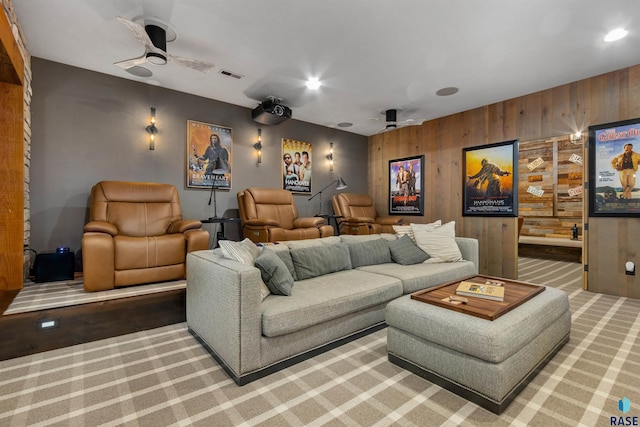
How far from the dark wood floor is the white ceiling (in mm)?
2438

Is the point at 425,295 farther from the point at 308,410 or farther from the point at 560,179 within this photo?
the point at 560,179

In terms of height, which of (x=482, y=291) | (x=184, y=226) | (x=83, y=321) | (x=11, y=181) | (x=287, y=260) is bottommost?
(x=83, y=321)

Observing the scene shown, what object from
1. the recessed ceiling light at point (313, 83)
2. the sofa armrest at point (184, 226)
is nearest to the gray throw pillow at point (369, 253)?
the sofa armrest at point (184, 226)

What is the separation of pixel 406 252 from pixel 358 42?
2184 millimetres

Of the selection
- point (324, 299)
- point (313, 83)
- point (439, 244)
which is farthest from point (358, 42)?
point (324, 299)

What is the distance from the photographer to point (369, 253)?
3.14 metres

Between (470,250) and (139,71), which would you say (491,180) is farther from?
(139,71)

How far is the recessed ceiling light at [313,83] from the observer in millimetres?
3783

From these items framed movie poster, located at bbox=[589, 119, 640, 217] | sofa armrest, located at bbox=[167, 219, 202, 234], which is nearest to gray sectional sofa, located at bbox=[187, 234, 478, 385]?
sofa armrest, located at bbox=[167, 219, 202, 234]

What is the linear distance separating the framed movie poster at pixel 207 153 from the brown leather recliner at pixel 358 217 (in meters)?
2.05

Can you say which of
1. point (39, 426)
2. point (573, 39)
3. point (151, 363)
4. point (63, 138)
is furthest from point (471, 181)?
point (63, 138)

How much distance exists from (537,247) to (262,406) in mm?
6802

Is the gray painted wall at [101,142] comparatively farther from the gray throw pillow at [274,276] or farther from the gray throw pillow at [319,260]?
the gray throw pillow at [274,276]

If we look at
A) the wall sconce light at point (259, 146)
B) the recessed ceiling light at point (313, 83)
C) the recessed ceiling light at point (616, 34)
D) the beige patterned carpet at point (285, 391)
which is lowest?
the beige patterned carpet at point (285, 391)
